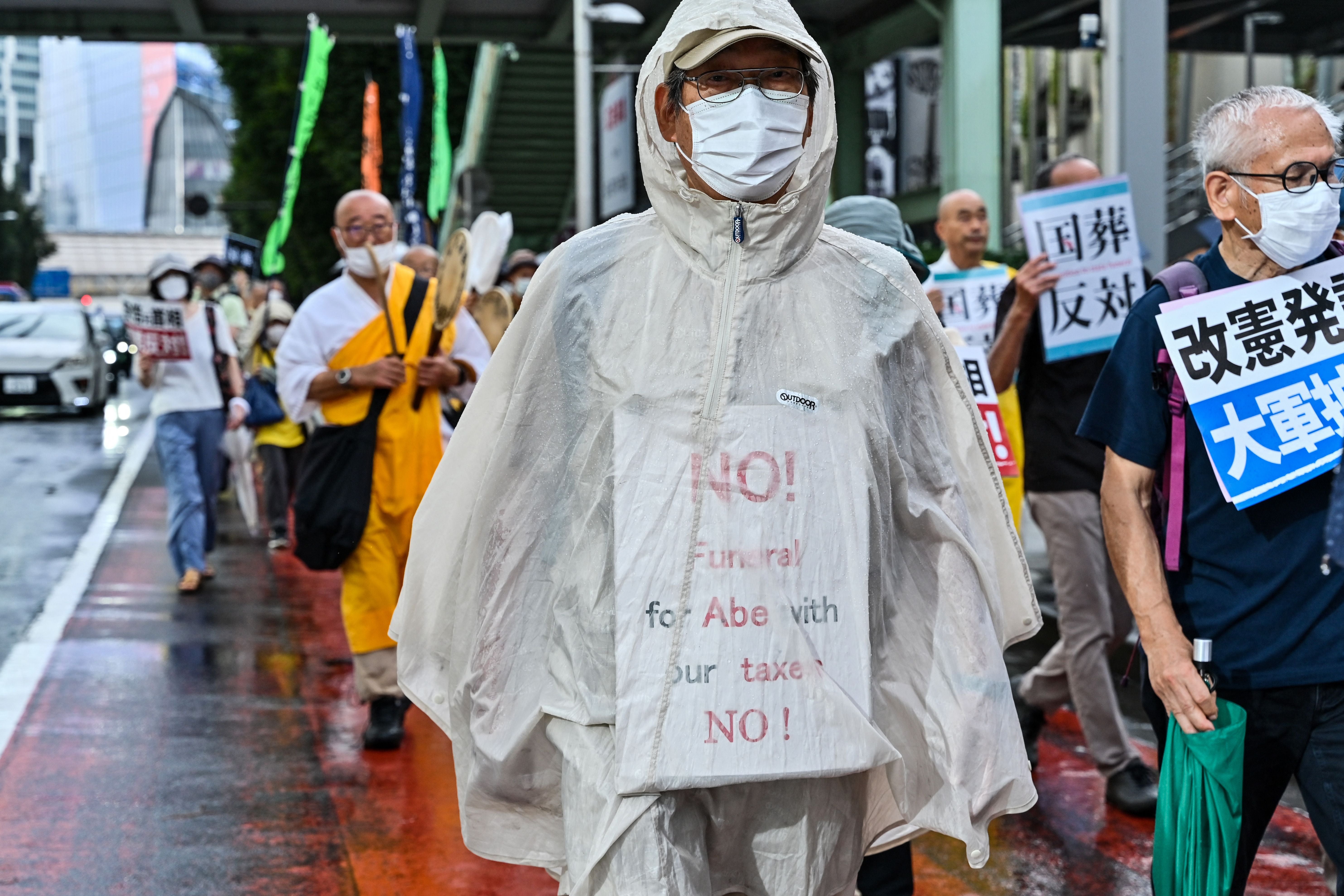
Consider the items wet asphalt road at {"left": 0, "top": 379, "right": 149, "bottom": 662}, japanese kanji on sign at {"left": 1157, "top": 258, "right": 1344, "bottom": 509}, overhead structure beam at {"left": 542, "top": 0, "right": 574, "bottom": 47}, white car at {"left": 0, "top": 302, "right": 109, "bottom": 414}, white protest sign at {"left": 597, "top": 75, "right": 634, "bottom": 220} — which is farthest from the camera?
white car at {"left": 0, "top": 302, "right": 109, "bottom": 414}

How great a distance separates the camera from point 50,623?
8.88 m

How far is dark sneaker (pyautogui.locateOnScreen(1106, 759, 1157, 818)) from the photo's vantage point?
5.28 meters

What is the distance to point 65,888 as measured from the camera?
184 inches

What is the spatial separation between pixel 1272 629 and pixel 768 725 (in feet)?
3.70

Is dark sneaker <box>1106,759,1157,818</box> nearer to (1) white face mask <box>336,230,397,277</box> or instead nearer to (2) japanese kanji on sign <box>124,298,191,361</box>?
(1) white face mask <box>336,230,397,277</box>

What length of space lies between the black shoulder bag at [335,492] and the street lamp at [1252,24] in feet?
52.4

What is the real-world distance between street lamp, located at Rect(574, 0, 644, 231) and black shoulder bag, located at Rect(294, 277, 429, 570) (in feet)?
22.7

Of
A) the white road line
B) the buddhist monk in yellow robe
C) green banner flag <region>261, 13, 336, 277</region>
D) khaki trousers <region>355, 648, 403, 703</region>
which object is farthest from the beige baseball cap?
green banner flag <region>261, 13, 336, 277</region>

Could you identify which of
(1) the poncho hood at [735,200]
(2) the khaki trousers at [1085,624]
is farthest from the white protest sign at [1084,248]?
(1) the poncho hood at [735,200]

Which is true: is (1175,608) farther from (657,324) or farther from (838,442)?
(657,324)

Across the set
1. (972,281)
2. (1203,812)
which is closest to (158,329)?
(972,281)

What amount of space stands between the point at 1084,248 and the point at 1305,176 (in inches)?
99.7

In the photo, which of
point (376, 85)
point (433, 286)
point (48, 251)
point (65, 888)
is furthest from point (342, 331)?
point (48, 251)

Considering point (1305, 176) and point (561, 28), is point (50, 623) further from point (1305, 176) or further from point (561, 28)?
point (561, 28)
